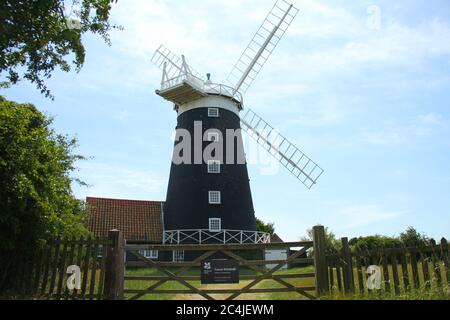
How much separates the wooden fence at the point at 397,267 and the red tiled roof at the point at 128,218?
2049 centimetres

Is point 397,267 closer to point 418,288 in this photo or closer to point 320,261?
point 418,288

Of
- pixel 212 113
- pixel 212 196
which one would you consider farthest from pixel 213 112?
pixel 212 196

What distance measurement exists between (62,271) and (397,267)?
6766 mm

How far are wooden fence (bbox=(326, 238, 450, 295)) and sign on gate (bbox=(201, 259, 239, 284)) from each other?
2087mm

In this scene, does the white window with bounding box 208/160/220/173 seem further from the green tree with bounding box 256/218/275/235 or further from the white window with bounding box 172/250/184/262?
the green tree with bounding box 256/218/275/235

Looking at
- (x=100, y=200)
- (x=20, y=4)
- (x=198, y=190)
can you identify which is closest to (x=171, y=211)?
(x=198, y=190)

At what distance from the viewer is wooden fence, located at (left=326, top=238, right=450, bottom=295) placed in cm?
649

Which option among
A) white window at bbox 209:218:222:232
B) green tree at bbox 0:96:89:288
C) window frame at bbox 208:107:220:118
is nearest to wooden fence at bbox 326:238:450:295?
green tree at bbox 0:96:89:288

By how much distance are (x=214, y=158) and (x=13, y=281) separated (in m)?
15.8

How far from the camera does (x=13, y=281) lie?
31.5 feet

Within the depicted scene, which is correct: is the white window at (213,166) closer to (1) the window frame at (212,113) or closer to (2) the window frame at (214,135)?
(2) the window frame at (214,135)

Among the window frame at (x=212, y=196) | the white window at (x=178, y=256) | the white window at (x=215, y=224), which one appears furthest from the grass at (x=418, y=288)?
the white window at (x=178, y=256)

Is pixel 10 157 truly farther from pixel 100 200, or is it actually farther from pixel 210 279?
pixel 100 200

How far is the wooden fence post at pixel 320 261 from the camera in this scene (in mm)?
8727
